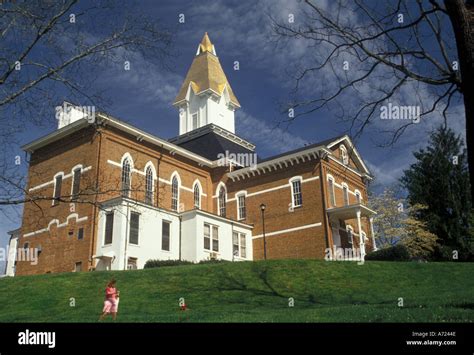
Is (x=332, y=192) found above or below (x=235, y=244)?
above

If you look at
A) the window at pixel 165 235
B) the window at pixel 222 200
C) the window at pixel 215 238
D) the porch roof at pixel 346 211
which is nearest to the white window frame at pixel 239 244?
the window at pixel 215 238

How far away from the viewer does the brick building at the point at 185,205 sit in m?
30.5

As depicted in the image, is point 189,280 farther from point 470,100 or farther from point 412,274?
point 470,100

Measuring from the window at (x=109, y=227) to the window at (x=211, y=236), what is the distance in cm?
693

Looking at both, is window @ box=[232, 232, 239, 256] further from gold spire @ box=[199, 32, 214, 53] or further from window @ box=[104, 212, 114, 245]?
gold spire @ box=[199, 32, 214, 53]

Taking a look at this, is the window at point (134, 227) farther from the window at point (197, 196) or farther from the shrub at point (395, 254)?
the shrub at point (395, 254)

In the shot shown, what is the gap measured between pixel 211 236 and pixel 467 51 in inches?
1109

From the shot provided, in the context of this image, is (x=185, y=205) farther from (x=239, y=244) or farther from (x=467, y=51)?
(x=467, y=51)

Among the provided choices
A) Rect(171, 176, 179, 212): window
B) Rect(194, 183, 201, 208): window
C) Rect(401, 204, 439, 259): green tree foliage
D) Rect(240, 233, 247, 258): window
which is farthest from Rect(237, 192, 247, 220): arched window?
Rect(401, 204, 439, 259): green tree foliage

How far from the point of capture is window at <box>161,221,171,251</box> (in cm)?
3250

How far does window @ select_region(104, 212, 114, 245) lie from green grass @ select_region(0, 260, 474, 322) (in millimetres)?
5691

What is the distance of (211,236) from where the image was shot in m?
34.2

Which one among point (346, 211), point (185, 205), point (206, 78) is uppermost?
point (206, 78)

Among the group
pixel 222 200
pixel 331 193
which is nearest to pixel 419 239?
pixel 331 193
